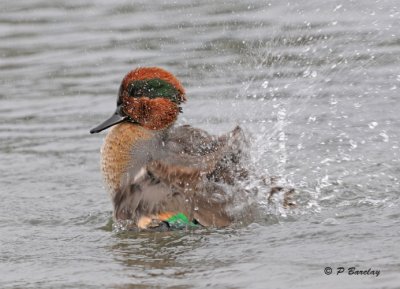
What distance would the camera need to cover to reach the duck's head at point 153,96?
23.2 ft

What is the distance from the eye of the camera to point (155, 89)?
7066mm

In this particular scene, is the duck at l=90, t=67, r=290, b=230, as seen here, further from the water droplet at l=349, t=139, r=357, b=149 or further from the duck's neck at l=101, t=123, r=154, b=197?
the water droplet at l=349, t=139, r=357, b=149

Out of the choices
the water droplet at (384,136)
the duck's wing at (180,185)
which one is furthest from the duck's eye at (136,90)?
the water droplet at (384,136)

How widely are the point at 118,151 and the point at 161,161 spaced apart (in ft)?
1.39

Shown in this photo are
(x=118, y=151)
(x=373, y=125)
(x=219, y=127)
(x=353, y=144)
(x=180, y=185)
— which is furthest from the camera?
(x=219, y=127)

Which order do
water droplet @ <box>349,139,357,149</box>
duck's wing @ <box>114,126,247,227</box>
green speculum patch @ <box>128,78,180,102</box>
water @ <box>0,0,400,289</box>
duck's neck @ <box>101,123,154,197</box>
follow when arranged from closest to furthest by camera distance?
water @ <box>0,0,400,289</box>, duck's wing @ <box>114,126,247,227</box>, duck's neck @ <box>101,123,154,197</box>, green speculum patch @ <box>128,78,180,102</box>, water droplet @ <box>349,139,357,149</box>

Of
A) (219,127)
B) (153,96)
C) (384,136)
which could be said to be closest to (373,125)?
(384,136)

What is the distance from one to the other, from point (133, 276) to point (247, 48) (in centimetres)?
522

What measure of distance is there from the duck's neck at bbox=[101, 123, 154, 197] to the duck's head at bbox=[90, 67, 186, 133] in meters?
0.10

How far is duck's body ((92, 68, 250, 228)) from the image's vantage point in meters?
6.62

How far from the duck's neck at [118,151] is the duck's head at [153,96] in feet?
0.32

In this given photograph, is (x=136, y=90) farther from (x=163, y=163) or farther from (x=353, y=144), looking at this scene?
(x=353, y=144)

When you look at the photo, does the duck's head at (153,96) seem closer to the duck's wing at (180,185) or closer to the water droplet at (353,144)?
the duck's wing at (180,185)

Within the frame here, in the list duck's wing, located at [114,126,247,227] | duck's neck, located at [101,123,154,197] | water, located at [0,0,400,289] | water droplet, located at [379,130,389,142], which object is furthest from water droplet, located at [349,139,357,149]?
duck's neck, located at [101,123,154,197]
